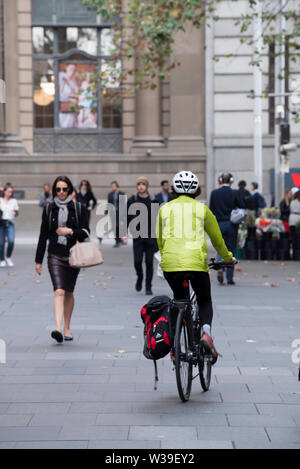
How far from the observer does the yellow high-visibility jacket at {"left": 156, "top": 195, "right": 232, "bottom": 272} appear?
22.5ft

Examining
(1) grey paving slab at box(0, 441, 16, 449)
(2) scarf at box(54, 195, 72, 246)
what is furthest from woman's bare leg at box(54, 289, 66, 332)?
(1) grey paving slab at box(0, 441, 16, 449)

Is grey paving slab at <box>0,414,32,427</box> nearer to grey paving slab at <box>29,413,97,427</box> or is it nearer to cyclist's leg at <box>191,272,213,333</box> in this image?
grey paving slab at <box>29,413,97,427</box>

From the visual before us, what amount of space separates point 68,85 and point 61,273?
20967 mm

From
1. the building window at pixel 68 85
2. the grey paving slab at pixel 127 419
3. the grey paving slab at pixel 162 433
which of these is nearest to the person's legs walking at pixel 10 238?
the building window at pixel 68 85

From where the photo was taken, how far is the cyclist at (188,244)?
686cm

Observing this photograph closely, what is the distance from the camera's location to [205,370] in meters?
7.23

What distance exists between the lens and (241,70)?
2800 centimetres

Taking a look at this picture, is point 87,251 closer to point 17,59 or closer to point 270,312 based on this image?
point 270,312

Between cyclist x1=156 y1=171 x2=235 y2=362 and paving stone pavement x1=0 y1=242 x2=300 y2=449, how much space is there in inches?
25.4

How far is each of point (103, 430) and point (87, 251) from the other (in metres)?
3.58

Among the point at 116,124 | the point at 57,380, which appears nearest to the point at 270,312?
the point at 57,380

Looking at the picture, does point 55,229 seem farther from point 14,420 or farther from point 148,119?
point 148,119

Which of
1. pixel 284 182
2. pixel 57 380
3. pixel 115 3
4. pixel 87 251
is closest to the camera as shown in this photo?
pixel 57 380

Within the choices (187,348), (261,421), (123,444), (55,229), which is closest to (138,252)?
(55,229)
